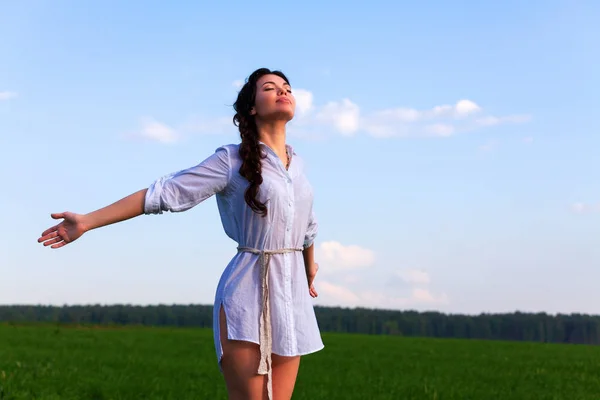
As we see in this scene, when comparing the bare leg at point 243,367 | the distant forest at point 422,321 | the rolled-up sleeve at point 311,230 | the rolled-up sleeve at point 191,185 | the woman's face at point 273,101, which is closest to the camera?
the bare leg at point 243,367

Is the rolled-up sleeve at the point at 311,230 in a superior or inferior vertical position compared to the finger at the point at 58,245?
superior

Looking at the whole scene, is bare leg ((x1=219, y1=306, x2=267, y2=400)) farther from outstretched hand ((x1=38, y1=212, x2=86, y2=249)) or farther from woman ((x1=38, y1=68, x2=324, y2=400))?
outstretched hand ((x1=38, y1=212, x2=86, y2=249))

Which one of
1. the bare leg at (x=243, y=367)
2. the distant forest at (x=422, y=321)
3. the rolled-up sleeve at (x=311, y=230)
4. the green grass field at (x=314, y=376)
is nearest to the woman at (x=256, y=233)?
the bare leg at (x=243, y=367)

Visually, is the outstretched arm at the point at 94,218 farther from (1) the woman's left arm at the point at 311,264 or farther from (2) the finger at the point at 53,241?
(1) the woman's left arm at the point at 311,264

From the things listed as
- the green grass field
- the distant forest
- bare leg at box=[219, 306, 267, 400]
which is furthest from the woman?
the distant forest

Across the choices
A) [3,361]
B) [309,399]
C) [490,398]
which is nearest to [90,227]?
[309,399]

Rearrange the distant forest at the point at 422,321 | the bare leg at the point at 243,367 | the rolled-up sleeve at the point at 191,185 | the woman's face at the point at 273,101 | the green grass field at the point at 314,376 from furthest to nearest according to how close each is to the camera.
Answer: the distant forest at the point at 422,321
the green grass field at the point at 314,376
the woman's face at the point at 273,101
the rolled-up sleeve at the point at 191,185
the bare leg at the point at 243,367

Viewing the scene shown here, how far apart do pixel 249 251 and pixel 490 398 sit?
9.54 m

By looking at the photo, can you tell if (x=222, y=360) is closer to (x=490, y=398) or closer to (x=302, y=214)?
(x=302, y=214)

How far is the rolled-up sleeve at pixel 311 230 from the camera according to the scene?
189 inches

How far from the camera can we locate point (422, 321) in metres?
75.4

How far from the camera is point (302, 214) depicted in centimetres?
443

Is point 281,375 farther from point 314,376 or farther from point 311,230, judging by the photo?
point 314,376

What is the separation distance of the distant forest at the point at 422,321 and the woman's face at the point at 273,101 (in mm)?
56798
